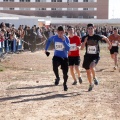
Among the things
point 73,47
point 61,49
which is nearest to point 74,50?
point 73,47

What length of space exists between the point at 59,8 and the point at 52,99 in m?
96.3

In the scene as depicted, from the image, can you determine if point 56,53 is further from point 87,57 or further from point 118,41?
point 118,41

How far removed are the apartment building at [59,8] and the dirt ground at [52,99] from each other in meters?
90.7

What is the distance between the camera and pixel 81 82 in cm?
1287

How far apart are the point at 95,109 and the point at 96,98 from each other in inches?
54.3

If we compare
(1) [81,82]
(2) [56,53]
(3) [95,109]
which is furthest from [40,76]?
(3) [95,109]

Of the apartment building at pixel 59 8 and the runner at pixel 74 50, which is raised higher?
the apartment building at pixel 59 8

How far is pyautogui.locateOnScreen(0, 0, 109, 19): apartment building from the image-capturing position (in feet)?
345

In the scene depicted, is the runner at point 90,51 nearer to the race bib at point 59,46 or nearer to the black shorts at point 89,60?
the black shorts at point 89,60

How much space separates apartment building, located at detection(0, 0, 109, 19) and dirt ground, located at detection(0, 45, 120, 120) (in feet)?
298

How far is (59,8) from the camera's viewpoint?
4154 inches

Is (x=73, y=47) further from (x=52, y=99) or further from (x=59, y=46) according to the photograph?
(x=52, y=99)

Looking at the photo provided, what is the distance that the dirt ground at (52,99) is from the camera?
335 inches

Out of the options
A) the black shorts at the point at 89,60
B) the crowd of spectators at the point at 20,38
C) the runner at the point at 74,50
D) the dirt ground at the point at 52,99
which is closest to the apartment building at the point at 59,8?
the crowd of spectators at the point at 20,38
